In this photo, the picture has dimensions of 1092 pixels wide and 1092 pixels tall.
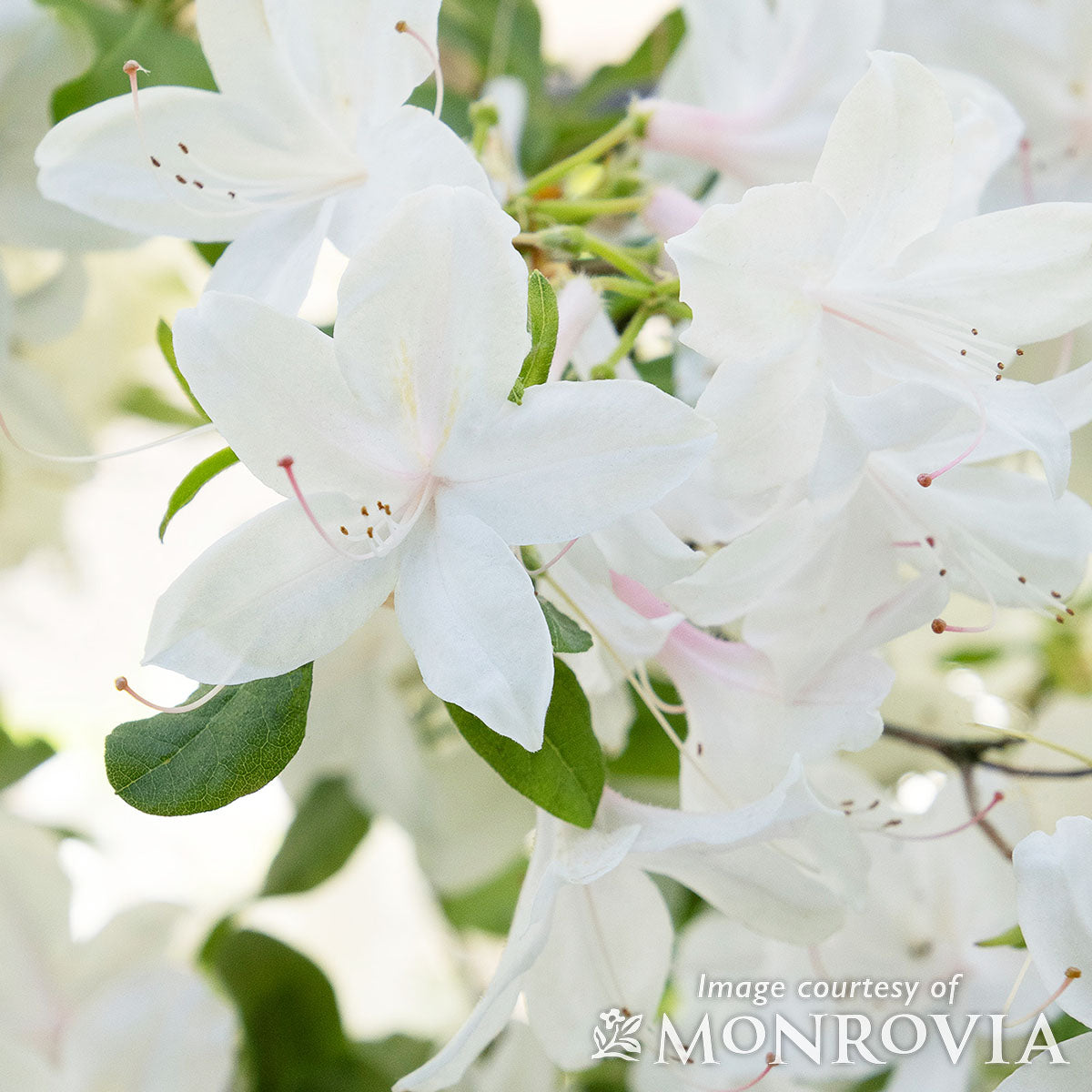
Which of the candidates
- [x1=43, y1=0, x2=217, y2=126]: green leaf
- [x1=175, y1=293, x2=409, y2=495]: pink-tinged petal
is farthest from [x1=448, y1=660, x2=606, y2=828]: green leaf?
[x1=43, y1=0, x2=217, y2=126]: green leaf

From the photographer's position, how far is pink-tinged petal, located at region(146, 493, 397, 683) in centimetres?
38

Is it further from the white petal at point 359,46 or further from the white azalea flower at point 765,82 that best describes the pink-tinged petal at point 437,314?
the white azalea flower at point 765,82

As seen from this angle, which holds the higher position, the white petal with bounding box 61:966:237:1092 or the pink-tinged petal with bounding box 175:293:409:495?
the pink-tinged petal with bounding box 175:293:409:495

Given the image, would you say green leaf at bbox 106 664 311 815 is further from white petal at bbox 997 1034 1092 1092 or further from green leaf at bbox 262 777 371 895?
green leaf at bbox 262 777 371 895

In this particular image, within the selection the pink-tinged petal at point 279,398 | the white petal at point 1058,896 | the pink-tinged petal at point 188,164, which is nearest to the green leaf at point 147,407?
the pink-tinged petal at point 188,164

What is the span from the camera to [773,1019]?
0.62m

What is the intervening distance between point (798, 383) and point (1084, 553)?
17 cm

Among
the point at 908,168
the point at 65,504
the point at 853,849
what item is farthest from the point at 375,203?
the point at 65,504

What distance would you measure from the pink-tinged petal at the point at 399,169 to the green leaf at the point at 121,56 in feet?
0.59

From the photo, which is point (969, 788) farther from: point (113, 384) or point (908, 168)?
point (113, 384)

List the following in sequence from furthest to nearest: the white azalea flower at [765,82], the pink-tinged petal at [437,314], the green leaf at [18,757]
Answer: the green leaf at [18,757]
the white azalea flower at [765,82]
the pink-tinged petal at [437,314]

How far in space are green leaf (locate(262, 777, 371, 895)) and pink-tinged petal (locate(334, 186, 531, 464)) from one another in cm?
50

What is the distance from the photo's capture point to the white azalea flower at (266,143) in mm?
454

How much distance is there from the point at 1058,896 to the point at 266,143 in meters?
0.43
